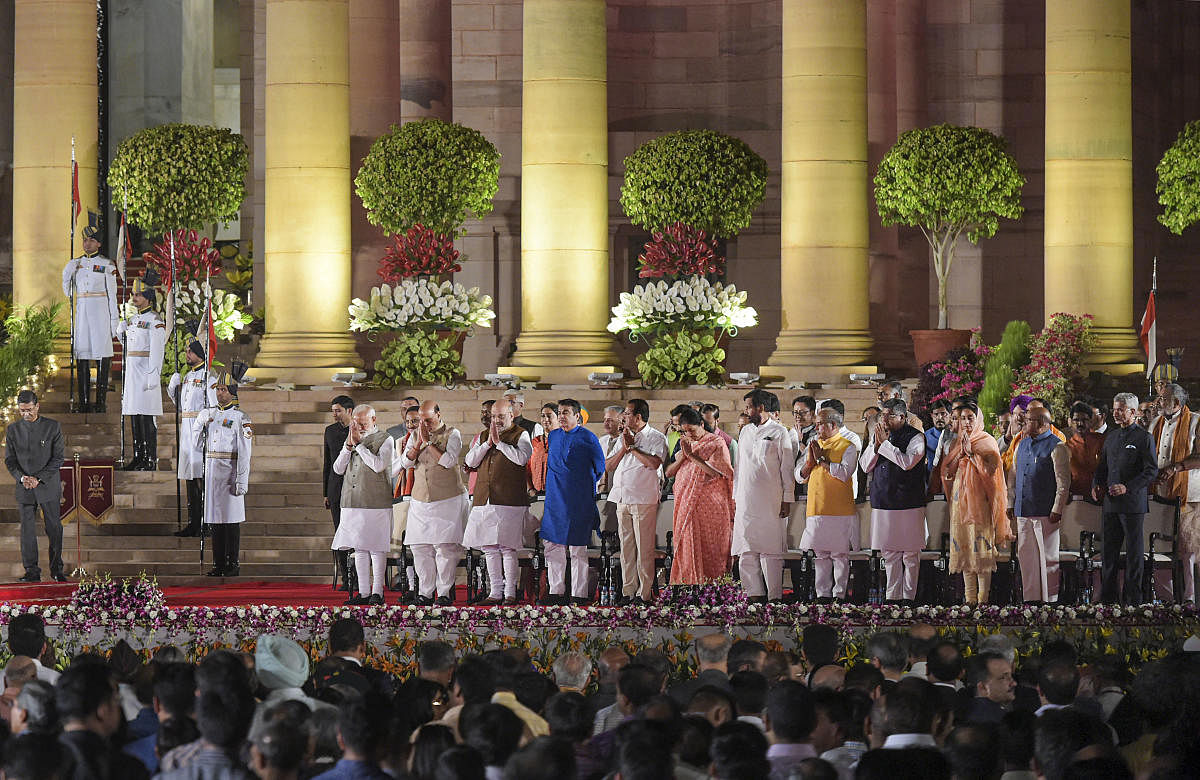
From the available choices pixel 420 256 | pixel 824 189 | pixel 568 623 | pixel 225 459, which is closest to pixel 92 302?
pixel 420 256

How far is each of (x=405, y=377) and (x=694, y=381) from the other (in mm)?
3701

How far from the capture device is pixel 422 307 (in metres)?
25.5

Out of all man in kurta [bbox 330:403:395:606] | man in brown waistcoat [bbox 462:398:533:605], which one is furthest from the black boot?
man in brown waistcoat [bbox 462:398:533:605]

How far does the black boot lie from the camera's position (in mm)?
25188

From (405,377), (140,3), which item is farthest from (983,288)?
(140,3)

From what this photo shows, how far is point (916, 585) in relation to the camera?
18.0m

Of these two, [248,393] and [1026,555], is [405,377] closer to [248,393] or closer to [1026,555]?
[248,393]

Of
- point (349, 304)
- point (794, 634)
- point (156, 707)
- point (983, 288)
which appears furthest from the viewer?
point (983, 288)

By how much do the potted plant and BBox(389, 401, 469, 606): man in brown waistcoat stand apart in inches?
353

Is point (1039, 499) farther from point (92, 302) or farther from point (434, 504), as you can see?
point (92, 302)

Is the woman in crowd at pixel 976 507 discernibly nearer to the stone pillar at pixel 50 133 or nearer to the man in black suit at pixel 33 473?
the man in black suit at pixel 33 473

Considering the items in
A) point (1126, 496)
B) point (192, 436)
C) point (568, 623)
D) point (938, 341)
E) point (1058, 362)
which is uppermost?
point (938, 341)

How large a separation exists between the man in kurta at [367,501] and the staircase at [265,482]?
2535 millimetres

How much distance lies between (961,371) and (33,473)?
10.8 metres
